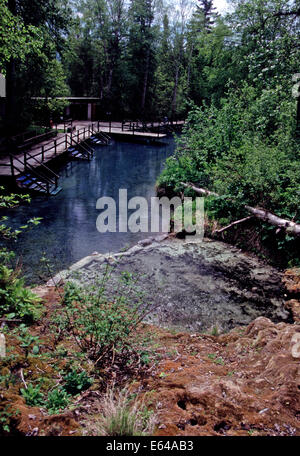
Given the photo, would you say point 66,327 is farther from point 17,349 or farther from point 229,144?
point 229,144

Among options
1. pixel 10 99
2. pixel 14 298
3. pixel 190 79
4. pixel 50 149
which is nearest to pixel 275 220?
pixel 14 298

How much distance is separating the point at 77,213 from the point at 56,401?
35.8 feet

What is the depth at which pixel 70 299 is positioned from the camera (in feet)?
15.0

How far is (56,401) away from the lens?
125 inches

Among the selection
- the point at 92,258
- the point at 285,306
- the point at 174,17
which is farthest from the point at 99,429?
the point at 174,17

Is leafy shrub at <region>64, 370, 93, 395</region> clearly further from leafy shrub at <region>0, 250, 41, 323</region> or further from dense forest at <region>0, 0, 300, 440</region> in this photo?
leafy shrub at <region>0, 250, 41, 323</region>

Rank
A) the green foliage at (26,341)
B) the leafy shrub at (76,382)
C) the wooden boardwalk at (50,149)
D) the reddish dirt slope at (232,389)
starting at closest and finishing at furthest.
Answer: the reddish dirt slope at (232,389) < the leafy shrub at (76,382) < the green foliage at (26,341) < the wooden boardwalk at (50,149)

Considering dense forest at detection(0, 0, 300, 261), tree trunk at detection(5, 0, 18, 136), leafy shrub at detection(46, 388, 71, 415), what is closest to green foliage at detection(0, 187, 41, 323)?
leafy shrub at detection(46, 388, 71, 415)

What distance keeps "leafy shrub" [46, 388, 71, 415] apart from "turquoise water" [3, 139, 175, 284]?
2648mm

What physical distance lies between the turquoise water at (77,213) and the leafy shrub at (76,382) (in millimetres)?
2364

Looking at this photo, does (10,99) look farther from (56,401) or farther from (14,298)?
(56,401)

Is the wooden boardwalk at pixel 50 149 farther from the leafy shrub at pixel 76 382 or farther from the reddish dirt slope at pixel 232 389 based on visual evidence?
the reddish dirt slope at pixel 232 389

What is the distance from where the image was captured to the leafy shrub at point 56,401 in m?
3.10
